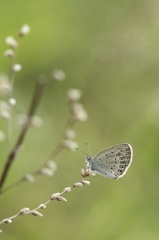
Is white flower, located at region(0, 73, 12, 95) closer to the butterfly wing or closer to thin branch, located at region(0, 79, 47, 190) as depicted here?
thin branch, located at region(0, 79, 47, 190)

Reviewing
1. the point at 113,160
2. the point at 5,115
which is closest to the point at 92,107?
the point at 113,160

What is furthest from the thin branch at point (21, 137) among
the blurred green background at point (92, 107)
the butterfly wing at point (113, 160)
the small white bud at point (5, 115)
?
the blurred green background at point (92, 107)

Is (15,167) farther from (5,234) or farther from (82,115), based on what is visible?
(82,115)

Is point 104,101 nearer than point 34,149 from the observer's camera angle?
No

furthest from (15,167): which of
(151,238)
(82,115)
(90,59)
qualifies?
(82,115)

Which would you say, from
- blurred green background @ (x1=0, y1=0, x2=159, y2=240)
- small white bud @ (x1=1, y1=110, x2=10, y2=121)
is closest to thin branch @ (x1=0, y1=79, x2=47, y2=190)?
small white bud @ (x1=1, y1=110, x2=10, y2=121)

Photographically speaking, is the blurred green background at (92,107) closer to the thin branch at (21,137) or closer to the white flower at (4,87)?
the thin branch at (21,137)
